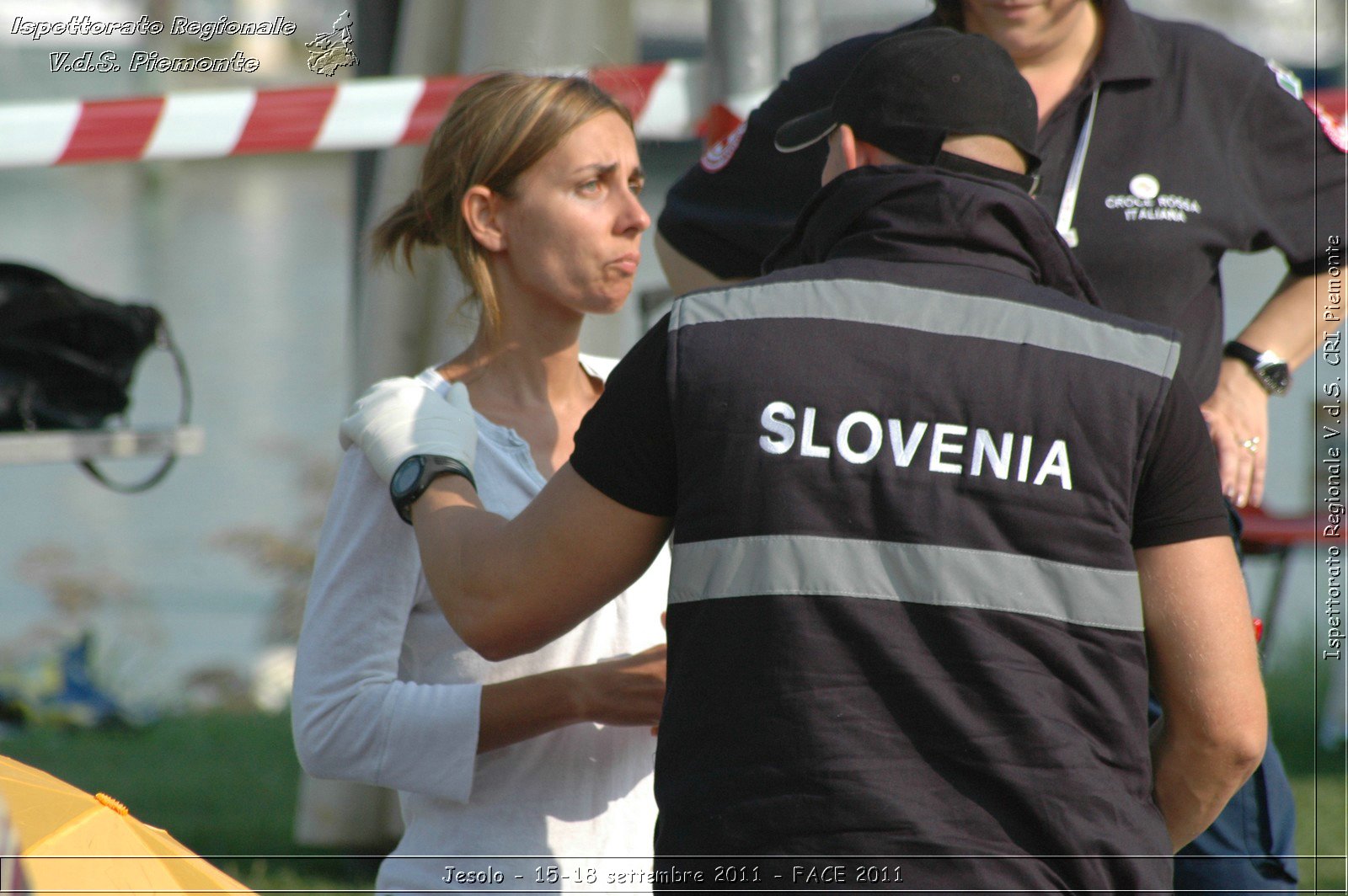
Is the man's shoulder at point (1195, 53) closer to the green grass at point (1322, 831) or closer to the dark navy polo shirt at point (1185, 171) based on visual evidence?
the dark navy polo shirt at point (1185, 171)

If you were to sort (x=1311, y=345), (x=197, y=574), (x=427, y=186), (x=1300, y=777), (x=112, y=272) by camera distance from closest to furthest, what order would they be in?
1. (x=427, y=186)
2. (x=1311, y=345)
3. (x=1300, y=777)
4. (x=197, y=574)
5. (x=112, y=272)

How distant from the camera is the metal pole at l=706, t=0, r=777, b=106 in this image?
3.41 metres

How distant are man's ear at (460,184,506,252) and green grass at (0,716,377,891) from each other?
2.12 metres

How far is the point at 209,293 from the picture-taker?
1537cm

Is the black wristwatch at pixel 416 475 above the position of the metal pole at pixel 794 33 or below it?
below

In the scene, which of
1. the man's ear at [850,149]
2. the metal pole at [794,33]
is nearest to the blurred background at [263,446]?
the metal pole at [794,33]

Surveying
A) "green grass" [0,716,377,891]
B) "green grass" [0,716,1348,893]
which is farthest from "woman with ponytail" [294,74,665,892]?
"green grass" [0,716,1348,893]

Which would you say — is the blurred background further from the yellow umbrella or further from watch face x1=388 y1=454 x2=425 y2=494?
the yellow umbrella

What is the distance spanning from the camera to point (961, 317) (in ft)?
4.54

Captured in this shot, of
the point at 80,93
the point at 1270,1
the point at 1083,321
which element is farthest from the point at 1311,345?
the point at 80,93

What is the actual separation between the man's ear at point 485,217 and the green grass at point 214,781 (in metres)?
2.12

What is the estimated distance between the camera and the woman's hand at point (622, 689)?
1810mm

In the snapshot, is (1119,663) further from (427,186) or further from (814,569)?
(427,186)

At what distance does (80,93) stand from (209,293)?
5.11 meters
